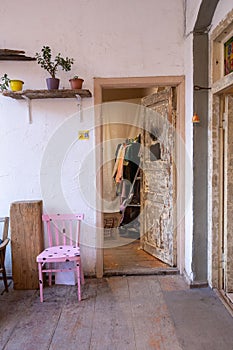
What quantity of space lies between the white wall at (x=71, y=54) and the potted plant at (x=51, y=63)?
0.07 m

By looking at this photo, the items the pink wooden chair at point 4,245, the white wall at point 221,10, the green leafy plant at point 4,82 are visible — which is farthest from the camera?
the green leafy plant at point 4,82

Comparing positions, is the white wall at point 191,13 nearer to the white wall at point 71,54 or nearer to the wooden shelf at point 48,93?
the white wall at point 71,54

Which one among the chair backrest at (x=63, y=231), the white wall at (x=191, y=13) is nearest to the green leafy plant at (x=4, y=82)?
the chair backrest at (x=63, y=231)

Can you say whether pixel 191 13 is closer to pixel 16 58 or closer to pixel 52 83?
pixel 52 83

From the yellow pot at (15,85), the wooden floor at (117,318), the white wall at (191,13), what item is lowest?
the wooden floor at (117,318)

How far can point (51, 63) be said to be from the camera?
10.6 feet

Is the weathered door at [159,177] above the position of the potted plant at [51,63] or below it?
below

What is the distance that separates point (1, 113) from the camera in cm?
338

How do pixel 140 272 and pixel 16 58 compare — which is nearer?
pixel 16 58

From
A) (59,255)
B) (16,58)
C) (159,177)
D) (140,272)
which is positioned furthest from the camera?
(159,177)

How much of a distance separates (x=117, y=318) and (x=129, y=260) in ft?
4.45

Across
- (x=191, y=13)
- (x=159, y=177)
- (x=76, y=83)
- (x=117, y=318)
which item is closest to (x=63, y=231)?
(x=117, y=318)

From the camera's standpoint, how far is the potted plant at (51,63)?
317 centimetres

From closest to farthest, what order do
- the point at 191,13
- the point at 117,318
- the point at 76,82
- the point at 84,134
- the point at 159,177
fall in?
the point at 117,318 → the point at 191,13 → the point at 76,82 → the point at 84,134 → the point at 159,177
